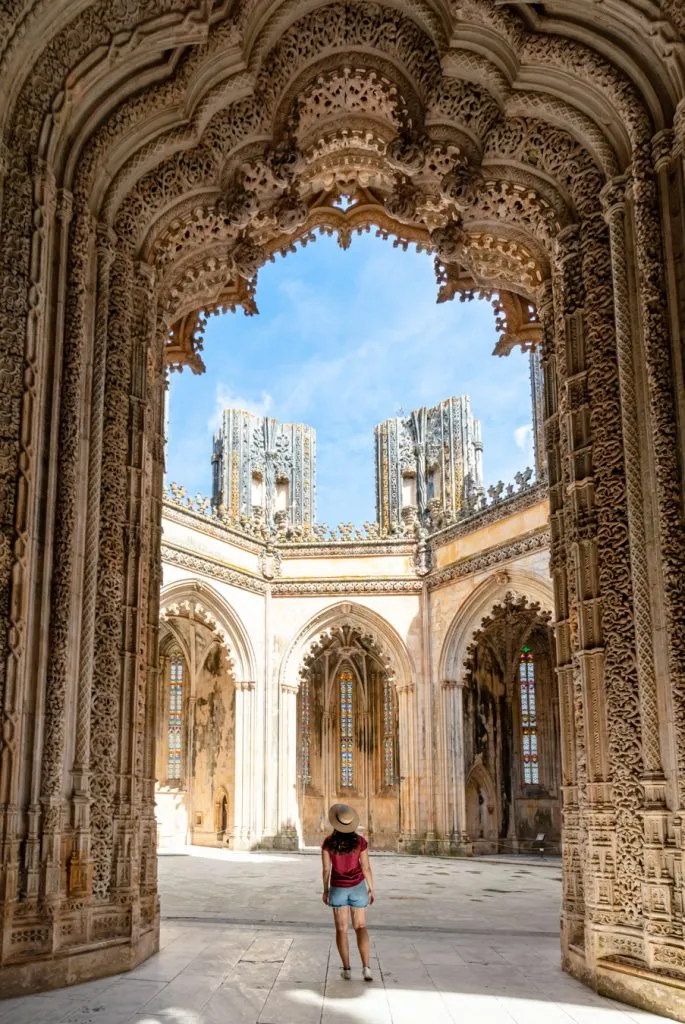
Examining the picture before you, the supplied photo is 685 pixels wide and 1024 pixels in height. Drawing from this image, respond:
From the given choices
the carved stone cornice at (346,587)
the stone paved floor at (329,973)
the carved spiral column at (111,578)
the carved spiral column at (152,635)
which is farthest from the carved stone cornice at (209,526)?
the carved spiral column at (111,578)

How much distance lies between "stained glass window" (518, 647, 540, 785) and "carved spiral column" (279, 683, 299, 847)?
20.7 ft

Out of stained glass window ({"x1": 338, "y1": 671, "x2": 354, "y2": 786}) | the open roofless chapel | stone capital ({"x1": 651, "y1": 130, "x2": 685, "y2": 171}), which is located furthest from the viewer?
stained glass window ({"x1": 338, "y1": 671, "x2": 354, "y2": 786})

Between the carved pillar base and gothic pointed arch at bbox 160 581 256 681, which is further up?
gothic pointed arch at bbox 160 581 256 681

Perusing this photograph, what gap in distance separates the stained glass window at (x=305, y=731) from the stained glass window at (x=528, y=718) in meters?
5.88

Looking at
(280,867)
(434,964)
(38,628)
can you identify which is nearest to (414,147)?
(38,628)

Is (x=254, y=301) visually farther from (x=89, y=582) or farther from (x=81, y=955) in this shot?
(x=81, y=955)

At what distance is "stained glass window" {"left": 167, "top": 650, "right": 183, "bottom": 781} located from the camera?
82.6ft

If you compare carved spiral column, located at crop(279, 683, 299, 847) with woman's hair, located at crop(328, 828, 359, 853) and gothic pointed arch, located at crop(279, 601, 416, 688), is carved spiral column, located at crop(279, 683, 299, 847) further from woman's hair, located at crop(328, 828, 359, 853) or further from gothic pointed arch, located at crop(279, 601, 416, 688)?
woman's hair, located at crop(328, 828, 359, 853)

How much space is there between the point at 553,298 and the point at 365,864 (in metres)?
5.01

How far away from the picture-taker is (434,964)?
6.97m

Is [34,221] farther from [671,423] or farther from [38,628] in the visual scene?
[671,423]

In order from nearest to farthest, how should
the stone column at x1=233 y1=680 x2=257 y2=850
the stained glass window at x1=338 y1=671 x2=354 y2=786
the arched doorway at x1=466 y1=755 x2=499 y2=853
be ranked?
the stone column at x1=233 y1=680 x2=257 y2=850 < the arched doorway at x1=466 y1=755 x2=499 y2=853 < the stained glass window at x1=338 y1=671 x2=354 y2=786

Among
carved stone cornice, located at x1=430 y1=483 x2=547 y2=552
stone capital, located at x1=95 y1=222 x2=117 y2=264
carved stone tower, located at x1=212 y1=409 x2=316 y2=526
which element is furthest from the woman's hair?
carved stone tower, located at x1=212 y1=409 x2=316 y2=526

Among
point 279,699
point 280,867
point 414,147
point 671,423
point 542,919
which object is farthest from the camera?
point 279,699
